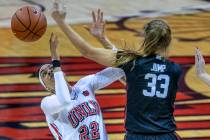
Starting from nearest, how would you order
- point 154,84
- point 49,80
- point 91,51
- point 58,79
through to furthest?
point 154,84, point 91,51, point 58,79, point 49,80

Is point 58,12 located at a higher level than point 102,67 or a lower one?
higher

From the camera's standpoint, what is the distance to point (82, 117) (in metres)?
4.34

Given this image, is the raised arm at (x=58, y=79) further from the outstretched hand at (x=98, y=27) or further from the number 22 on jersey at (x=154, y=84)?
the number 22 on jersey at (x=154, y=84)

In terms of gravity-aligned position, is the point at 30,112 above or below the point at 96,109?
below

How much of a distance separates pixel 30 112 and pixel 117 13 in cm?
663

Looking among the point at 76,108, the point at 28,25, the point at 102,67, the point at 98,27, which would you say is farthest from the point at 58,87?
the point at 102,67

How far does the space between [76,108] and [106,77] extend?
0.31 m

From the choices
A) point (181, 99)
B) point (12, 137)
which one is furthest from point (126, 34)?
point (12, 137)

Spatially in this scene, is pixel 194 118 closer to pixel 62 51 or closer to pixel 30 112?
pixel 30 112

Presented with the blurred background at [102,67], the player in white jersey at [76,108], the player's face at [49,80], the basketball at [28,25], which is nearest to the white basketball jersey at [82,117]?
the player in white jersey at [76,108]

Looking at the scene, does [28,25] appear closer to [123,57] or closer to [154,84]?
[123,57]

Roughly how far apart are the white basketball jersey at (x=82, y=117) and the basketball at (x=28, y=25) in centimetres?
141

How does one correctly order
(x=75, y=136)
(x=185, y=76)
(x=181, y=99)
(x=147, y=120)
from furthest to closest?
(x=185, y=76) < (x=181, y=99) < (x=75, y=136) < (x=147, y=120)

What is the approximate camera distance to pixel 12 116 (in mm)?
7484
